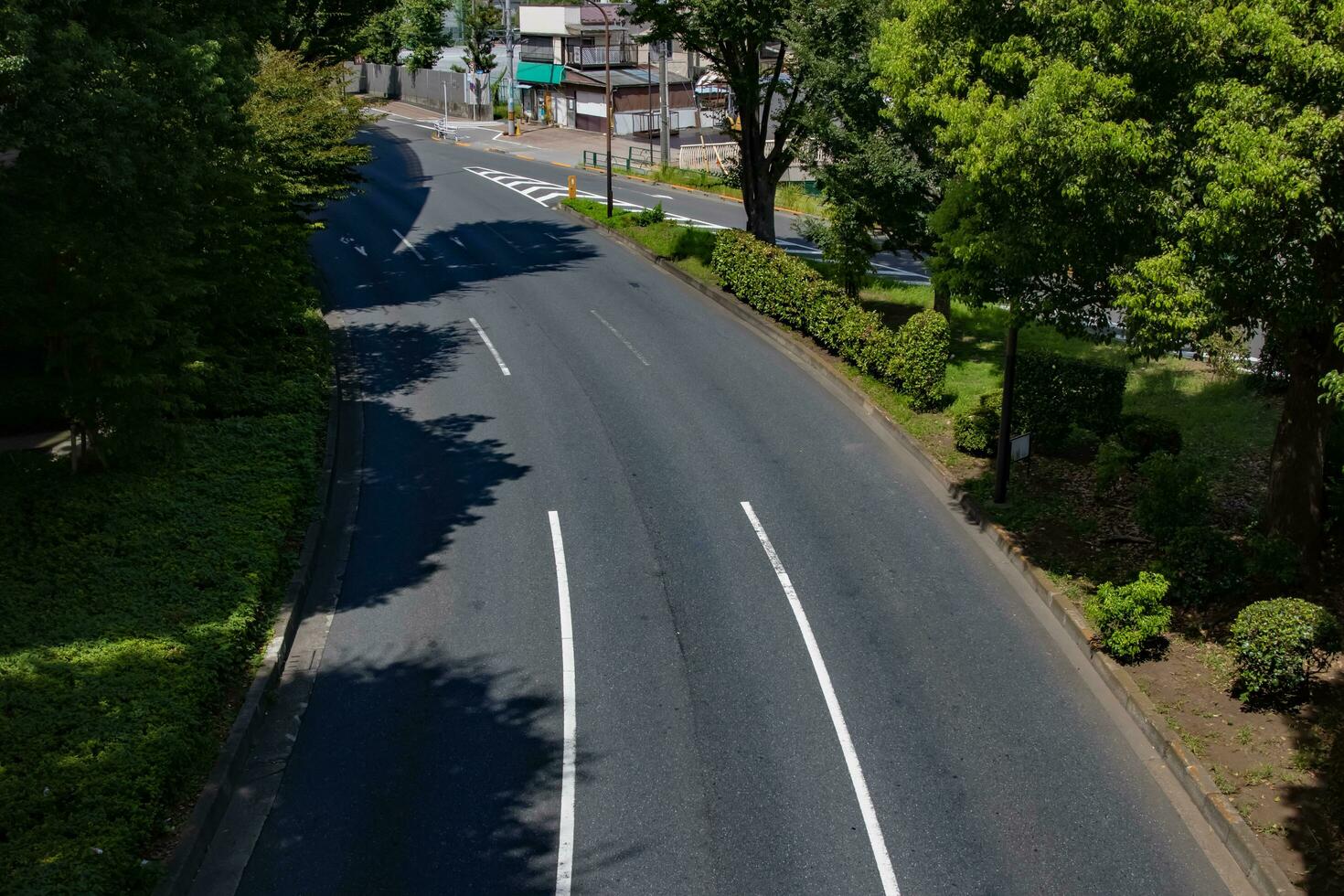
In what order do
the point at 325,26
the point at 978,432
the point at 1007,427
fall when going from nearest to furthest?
the point at 1007,427 < the point at 978,432 < the point at 325,26

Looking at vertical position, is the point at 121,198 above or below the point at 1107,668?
above

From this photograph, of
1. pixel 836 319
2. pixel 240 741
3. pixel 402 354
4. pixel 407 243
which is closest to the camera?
pixel 240 741

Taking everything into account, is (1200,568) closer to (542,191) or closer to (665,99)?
(542,191)

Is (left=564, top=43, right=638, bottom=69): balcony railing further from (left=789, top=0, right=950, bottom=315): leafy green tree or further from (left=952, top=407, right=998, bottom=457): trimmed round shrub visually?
(left=952, top=407, right=998, bottom=457): trimmed round shrub

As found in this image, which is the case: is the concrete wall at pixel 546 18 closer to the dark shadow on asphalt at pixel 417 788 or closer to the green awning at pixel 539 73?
the green awning at pixel 539 73

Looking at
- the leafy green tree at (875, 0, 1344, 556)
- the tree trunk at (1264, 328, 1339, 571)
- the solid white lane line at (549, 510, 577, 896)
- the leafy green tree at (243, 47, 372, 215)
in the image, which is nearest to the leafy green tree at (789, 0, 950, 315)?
the leafy green tree at (875, 0, 1344, 556)

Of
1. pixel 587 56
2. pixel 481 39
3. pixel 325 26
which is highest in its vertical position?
pixel 481 39

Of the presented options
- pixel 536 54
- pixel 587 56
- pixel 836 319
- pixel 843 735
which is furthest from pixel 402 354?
pixel 536 54
